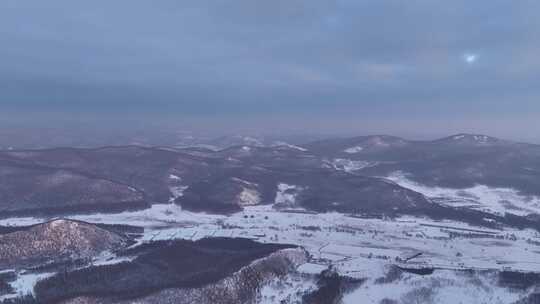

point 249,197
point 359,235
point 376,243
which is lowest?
point 376,243

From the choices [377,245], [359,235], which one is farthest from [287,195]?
[377,245]

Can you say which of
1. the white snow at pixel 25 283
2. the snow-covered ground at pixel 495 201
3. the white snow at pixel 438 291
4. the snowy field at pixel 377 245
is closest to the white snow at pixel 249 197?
the snowy field at pixel 377 245

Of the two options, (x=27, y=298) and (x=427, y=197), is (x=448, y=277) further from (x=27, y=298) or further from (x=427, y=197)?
(x=427, y=197)

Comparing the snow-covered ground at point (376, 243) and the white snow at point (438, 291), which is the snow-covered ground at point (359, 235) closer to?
the snow-covered ground at point (376, 243)

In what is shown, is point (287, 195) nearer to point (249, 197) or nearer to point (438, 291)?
point (249, 197)

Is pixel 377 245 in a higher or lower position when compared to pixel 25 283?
higher

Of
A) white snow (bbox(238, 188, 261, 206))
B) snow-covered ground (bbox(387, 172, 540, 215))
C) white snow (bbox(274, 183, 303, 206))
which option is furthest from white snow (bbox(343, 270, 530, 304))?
white snow (bbox(238, 188, 261, 206))

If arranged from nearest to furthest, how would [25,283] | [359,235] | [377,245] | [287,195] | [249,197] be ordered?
1. [25,283]
2. [377,245]
3. [359,235]
4. [249,197]
5. [287,195]

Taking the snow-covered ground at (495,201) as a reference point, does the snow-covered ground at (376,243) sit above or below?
below

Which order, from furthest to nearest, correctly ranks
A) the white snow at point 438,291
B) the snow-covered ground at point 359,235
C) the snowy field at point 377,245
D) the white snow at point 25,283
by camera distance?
the snow-covered ground at point 359,235
the snowy field at point 377,245
the white snow at point 438,291
the white snow at point 25,283

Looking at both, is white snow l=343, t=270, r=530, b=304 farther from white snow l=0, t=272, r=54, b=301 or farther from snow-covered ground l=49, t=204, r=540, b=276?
white snow l=0, t=272, r=54, b=301

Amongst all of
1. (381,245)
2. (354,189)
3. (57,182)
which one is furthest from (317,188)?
(57,182)

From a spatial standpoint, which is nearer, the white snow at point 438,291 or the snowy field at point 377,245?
the white snow at point 438,291
